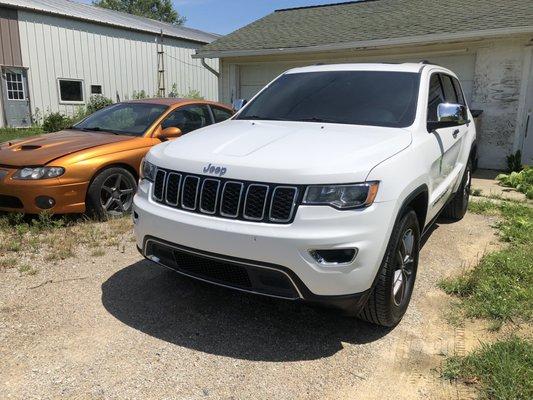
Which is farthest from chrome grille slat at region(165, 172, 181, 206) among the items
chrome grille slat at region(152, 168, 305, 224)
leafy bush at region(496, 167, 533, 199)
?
leafy bush at region(496, 167, 533, 199)

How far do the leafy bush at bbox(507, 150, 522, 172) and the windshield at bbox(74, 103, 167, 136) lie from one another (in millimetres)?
6902

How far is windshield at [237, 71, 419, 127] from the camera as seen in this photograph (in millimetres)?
3758

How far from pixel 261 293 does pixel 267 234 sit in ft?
1.32

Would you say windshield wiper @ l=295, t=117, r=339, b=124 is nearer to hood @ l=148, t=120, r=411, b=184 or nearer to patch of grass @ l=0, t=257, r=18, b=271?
hood @ l=148, t=120, r=411, b=184

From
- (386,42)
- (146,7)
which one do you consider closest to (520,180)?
(386,42)

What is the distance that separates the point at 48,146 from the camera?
543 centimetres

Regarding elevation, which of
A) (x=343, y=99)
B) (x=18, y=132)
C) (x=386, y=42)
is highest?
(x=386, y=42)

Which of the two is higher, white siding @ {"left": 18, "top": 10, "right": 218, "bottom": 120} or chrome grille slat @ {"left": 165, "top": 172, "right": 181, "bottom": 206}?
white siding @ {"left": 18, "top": 10, "right": 218, "bottom": 120}

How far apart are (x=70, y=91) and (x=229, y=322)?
1754cm

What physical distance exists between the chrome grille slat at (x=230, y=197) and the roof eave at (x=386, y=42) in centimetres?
789

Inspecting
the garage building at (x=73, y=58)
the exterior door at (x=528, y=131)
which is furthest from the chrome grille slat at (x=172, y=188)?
the garage building at (x=73, y=58)

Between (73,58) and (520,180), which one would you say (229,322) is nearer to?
(520,180)

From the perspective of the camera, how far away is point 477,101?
32.4 ft

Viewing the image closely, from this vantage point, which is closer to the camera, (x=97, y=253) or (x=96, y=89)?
(x=97, y=253)
